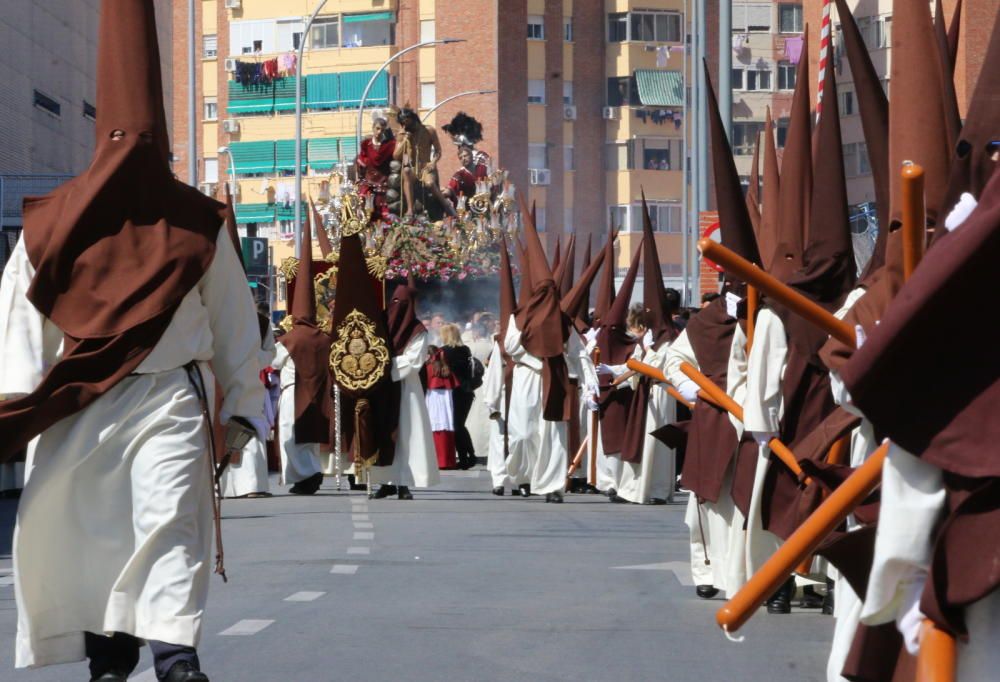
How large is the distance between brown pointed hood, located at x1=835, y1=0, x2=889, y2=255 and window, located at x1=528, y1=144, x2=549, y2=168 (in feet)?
231

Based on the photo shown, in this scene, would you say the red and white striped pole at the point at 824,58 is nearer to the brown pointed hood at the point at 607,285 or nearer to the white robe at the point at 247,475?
the brown pointed hood at the point at 607,285

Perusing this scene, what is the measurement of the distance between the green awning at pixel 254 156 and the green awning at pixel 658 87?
1438 cm

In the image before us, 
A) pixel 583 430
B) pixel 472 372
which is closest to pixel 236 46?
pixel 472 372

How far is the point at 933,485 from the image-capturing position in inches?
162

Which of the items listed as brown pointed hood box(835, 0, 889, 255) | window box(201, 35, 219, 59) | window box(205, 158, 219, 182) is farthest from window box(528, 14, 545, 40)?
brown pointed hood box(835, 0, 889, 255)

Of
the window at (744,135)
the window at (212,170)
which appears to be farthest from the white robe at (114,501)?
the window at (212,170)

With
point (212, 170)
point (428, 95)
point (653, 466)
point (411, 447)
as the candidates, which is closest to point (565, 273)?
point (653, 466)

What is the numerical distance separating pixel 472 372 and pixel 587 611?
1926 centimetres

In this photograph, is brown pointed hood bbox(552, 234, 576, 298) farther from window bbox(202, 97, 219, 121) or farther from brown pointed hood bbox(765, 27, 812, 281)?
window bbox(202, 97, 219, 121)

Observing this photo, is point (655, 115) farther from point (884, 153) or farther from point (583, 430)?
point (884, 153)

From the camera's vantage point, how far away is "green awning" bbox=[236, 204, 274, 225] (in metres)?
81.6

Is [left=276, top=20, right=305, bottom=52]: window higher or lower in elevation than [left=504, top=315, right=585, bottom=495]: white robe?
higher

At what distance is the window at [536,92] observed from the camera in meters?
79.5

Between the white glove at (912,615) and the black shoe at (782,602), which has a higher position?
the white glove at (912,615)
